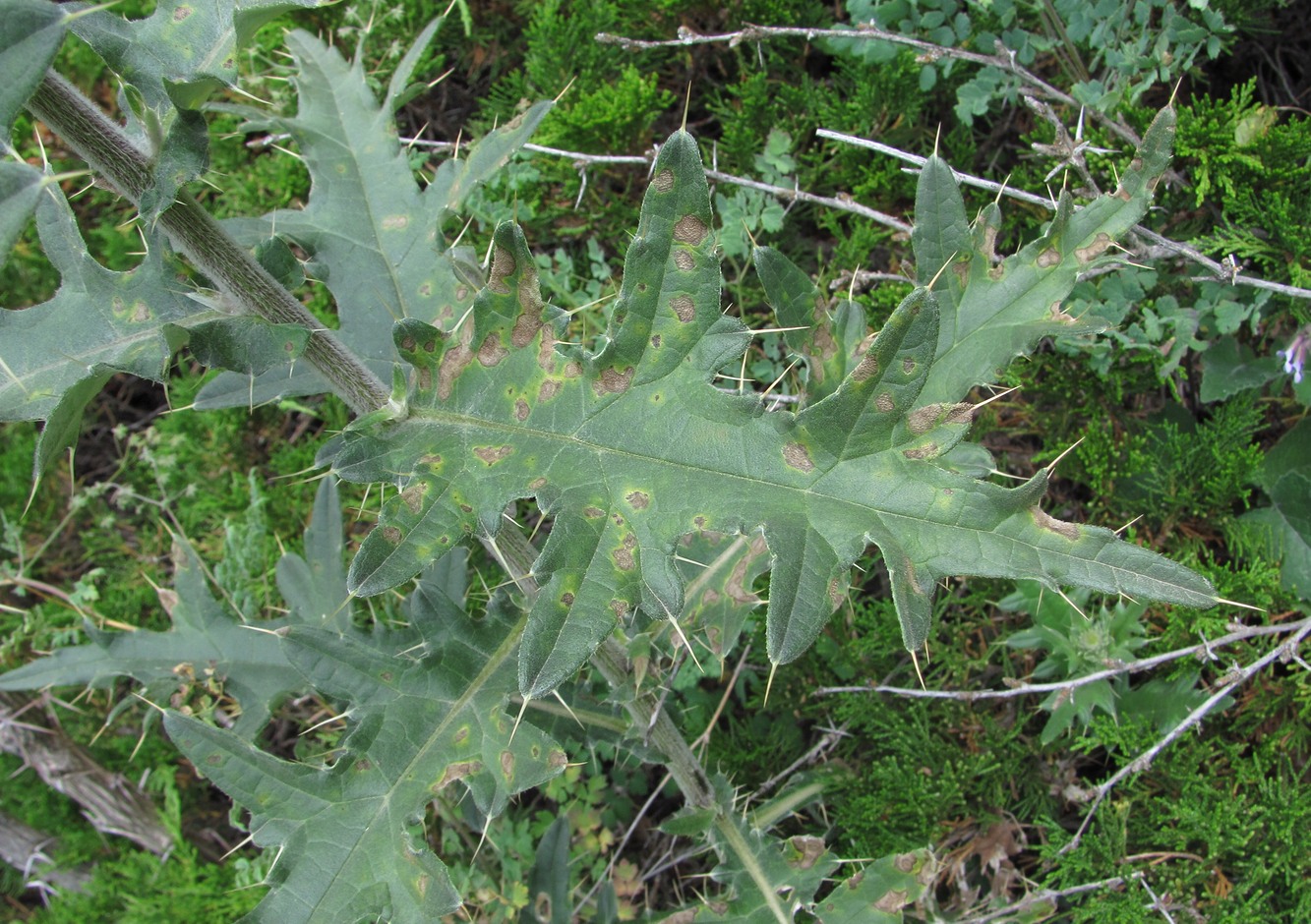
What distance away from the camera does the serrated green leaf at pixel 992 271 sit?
177cm

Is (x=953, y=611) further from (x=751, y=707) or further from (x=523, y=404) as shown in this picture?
(x=523, y=404)

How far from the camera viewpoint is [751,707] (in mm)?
2867

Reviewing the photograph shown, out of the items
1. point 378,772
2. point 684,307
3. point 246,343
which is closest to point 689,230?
point 684,307

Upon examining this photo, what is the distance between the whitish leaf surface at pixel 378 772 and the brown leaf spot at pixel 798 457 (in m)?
0.70

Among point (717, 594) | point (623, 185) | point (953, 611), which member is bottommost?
point (953, 611)

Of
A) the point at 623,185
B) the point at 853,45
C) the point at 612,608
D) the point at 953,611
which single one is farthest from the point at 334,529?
the point at 853,45

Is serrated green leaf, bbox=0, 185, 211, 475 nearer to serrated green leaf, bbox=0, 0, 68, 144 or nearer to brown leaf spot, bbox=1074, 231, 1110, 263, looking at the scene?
serrated green leaf, bbox=0, 0, 68, 144

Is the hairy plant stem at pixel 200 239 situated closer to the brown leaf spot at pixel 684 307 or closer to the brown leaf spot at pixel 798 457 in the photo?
the brown leaf spot at pixel 684 307

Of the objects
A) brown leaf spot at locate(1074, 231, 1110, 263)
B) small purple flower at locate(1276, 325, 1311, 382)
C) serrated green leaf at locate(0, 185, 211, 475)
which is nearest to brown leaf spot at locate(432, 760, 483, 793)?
serrated green leaf at locate(0, 185, 211, 475)

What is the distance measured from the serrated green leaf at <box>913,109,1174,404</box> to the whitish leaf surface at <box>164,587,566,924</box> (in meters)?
1.04

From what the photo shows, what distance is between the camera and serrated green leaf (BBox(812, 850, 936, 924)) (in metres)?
2.09

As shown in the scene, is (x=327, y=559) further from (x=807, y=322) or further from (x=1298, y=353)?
(x=1298, y=353)

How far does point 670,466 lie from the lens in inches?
60.2

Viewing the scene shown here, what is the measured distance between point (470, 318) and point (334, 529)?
3.41 ft
